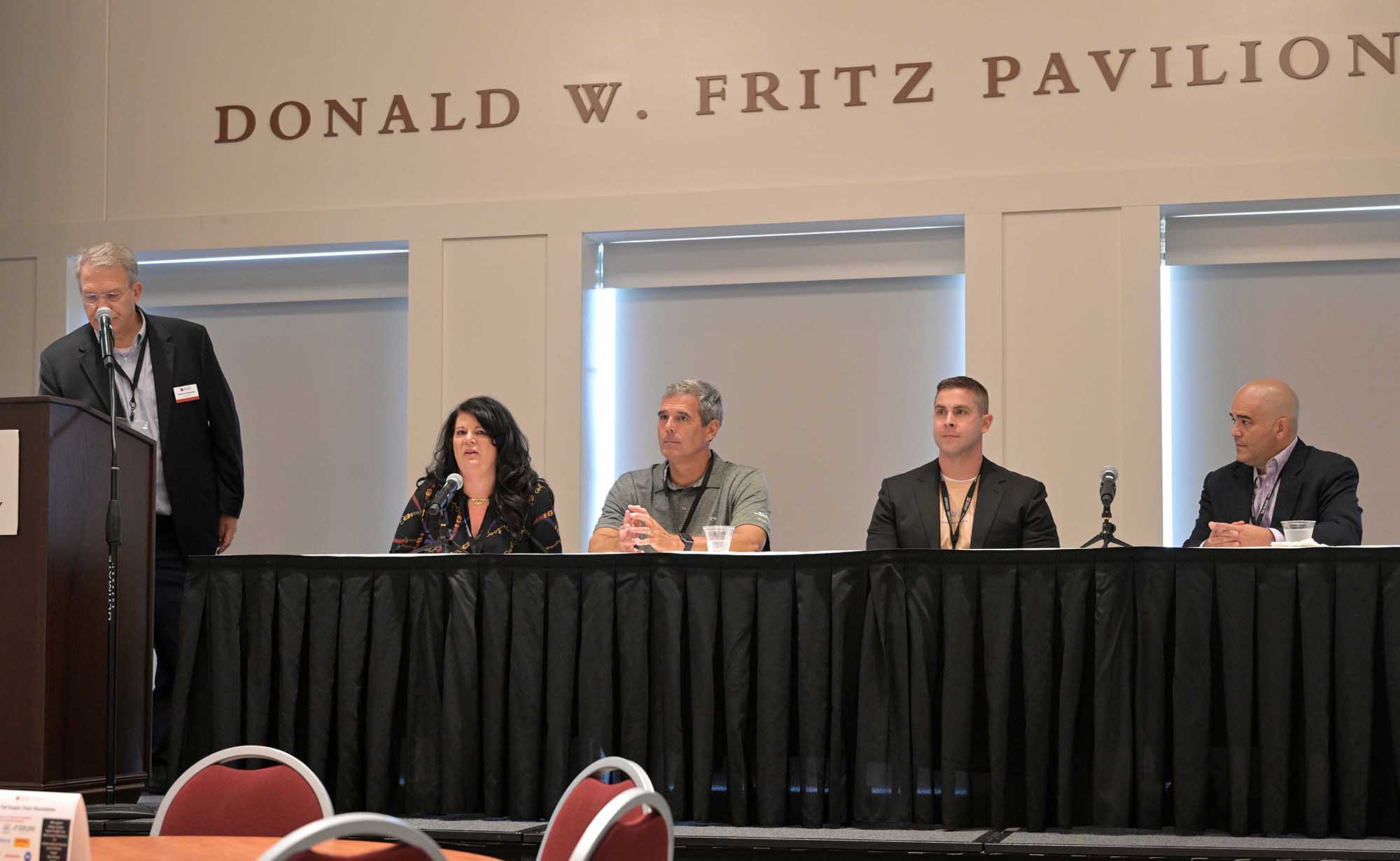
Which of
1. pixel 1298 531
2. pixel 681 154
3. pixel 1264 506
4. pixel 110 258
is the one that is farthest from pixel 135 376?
pixel 1264 506

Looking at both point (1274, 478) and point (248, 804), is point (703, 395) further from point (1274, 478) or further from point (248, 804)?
point (248, 804)

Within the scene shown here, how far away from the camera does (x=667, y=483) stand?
15.4 feet

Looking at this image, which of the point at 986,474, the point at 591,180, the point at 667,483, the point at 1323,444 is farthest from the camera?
the point at 591,180

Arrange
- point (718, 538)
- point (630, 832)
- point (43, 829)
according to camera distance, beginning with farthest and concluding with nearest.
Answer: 1. point (718, 538)
2. point (630, 832)
3. point (43, 829)

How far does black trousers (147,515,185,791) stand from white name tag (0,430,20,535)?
726mm

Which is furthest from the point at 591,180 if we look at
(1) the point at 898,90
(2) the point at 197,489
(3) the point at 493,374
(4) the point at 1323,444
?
(4) the point at 1323,444

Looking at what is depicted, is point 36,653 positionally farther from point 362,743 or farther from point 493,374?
point 493,374

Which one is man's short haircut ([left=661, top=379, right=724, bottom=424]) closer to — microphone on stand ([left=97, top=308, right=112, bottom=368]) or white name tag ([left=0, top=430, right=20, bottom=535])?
microphone on stand ([left=97, top=308, right=112, bottom=368])

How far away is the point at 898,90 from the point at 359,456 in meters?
2.58

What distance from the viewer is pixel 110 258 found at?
4324mm

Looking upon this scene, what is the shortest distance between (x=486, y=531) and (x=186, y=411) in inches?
37.0

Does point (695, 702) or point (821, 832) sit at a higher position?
point (695, 702)

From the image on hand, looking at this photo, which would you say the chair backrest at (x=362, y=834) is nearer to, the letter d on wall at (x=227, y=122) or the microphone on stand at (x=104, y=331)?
the microphone on stand at (x=104, y=331)

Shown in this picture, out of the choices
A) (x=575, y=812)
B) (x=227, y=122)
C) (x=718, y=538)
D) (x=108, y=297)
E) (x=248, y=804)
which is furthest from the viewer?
(x=227, y=122)
